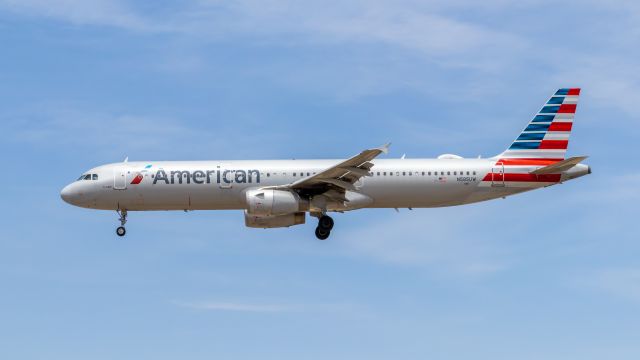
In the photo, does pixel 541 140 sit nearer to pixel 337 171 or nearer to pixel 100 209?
pixel 337 171

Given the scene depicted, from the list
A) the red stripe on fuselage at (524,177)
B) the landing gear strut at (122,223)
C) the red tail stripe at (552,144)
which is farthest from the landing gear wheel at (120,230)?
the red tail stripe at (552,144)

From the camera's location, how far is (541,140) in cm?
5275

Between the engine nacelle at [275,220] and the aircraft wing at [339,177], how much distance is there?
1.62m

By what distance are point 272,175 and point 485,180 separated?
9.64m

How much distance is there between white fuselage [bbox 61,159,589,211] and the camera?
50.3 meters

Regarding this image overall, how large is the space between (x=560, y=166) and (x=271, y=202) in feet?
42.5

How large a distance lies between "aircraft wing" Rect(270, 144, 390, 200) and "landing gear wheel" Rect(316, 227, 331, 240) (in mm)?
1676

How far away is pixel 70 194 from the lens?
2048 inches

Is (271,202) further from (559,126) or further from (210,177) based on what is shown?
(559,126)

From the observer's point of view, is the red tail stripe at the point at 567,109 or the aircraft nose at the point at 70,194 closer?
the aircraft nose at the point at 70,194

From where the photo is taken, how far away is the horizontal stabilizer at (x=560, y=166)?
4912 centimetres

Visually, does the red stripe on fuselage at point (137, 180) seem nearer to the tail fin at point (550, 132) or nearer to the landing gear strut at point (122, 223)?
the landing gear strut at point (122, 223)

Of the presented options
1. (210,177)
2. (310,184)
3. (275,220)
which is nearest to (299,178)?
(310,184)

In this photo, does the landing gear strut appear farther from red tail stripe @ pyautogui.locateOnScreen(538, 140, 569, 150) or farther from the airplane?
red tail stripe @ pyautogui.locateOnScreen(538, 140, 569, 150)
